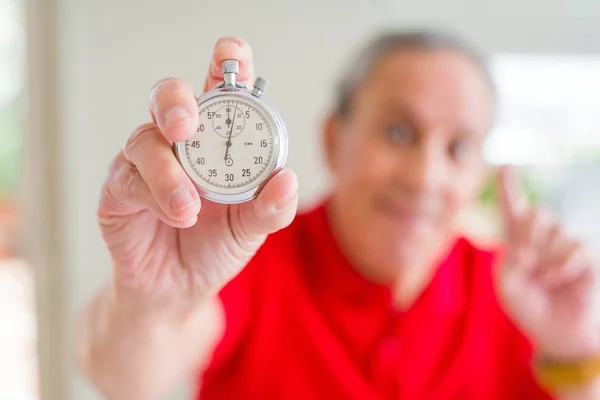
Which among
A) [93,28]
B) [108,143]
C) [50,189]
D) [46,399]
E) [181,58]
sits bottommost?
[46,399]

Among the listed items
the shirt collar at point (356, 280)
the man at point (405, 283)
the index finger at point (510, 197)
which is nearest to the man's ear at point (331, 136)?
the man at point (405, 283)

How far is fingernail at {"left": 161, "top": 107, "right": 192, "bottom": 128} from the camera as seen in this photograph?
0.42 metres

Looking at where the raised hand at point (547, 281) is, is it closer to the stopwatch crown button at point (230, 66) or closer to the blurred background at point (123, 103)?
the blurred background at point (123, 103)

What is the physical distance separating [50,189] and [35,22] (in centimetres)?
39

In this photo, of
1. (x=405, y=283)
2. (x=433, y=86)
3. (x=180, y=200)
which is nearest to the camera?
(x=180, y=200)

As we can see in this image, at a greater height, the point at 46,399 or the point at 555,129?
the point at 555,129

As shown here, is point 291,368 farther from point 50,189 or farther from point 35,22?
point 35,22

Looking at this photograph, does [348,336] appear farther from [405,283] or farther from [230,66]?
[230,66]

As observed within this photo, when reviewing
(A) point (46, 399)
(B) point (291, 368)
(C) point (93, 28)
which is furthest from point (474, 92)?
(A) point (46, 399)

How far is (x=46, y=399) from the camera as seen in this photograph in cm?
134

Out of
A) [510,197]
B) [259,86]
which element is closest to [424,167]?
[510,197]

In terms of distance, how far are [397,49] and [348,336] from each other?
515 millimetres

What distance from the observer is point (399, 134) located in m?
0.89

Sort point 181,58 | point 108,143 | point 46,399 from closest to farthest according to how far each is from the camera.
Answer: point 181,58, point 108,143, point 46,399
